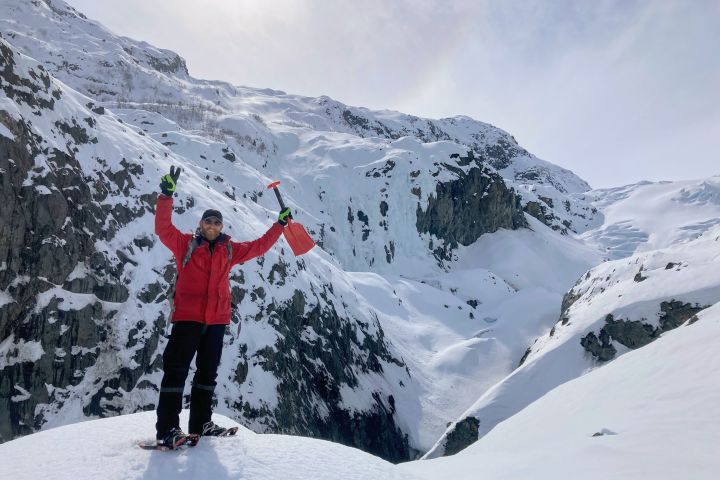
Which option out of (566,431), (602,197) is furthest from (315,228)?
(602,197)

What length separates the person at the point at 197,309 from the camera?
15.9 ft

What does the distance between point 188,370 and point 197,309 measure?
0.67 meters

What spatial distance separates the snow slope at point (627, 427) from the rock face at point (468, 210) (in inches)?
2236

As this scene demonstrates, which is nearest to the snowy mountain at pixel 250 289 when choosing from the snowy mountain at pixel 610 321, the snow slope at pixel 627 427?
the snow slope at pixel 627 427

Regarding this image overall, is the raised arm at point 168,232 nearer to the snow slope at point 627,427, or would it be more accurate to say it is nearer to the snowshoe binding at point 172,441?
the snowshoe binding at point 172,441

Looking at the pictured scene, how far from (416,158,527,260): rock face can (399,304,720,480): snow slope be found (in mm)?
56806

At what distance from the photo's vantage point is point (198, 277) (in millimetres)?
5109

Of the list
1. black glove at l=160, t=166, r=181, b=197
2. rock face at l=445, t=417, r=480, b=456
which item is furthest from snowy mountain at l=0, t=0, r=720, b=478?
black glove at l=160, t=166, r=181, b=197

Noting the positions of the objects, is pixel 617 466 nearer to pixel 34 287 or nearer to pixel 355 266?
pixel 34 287

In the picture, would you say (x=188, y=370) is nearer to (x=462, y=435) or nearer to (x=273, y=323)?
(x=273, y=323)

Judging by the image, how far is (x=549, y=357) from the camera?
27.2 metres

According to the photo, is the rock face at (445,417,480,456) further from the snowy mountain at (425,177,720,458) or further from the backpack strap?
the backpack strap

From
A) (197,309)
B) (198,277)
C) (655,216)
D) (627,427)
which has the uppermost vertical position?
(655,216)

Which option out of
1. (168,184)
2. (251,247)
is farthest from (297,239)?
(168,184)
